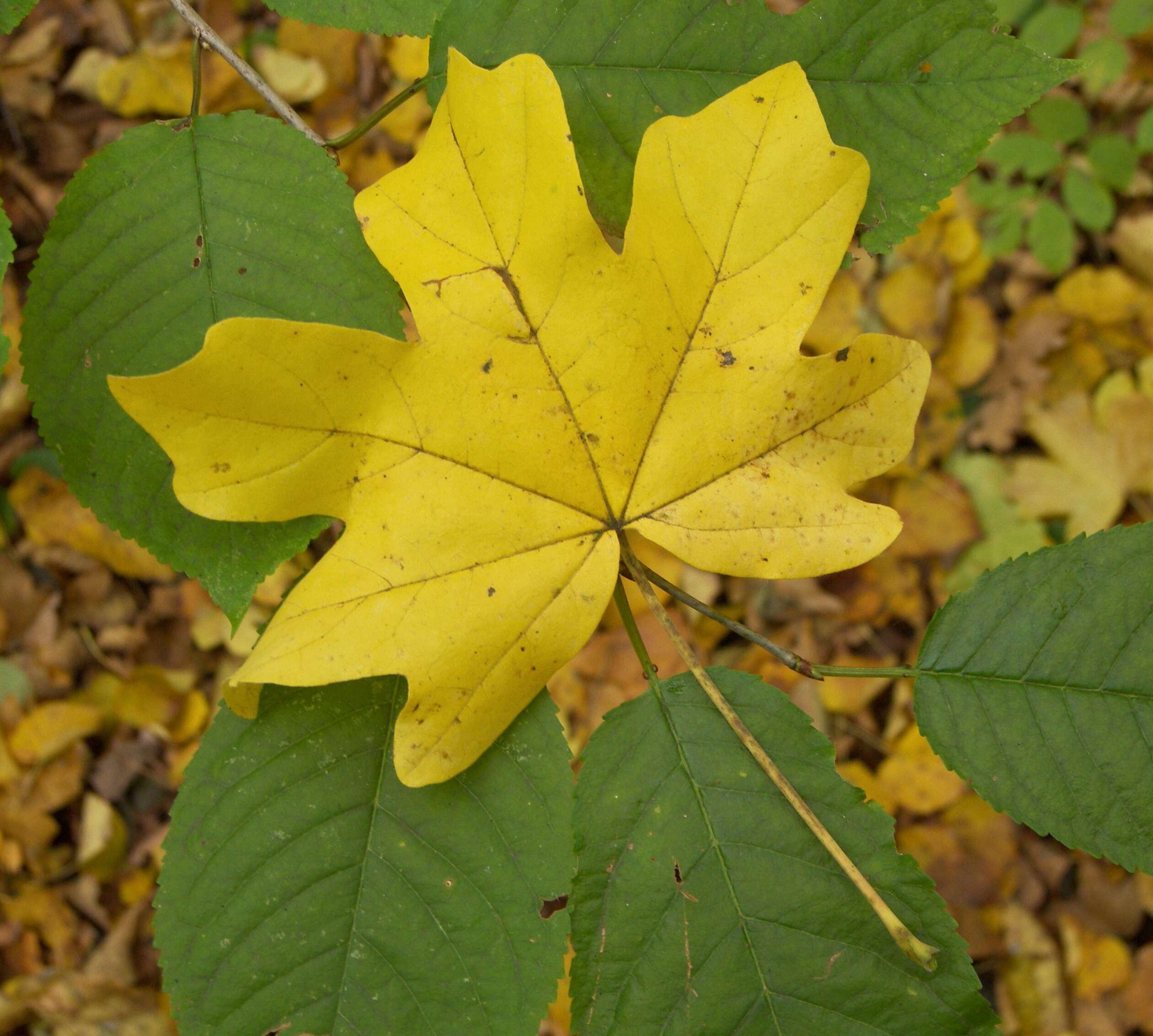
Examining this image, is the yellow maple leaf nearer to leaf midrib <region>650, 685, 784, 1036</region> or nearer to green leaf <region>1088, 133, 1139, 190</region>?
leaf midrib <region>650, 685, 784, 1036</region>

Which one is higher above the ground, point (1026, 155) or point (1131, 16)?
point (1131, 16)

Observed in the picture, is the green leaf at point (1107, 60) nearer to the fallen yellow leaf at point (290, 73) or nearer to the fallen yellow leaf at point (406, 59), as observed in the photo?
the fallen yellow leaf at point (406, 59)

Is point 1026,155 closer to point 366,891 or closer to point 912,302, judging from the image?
point 912,302

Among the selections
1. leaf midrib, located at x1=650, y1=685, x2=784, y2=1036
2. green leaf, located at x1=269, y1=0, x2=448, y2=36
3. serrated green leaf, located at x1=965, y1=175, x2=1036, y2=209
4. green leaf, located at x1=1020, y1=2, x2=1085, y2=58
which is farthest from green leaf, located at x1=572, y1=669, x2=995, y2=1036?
green leaf, located at x1=1020, y1=2, x2=1085, y2=58

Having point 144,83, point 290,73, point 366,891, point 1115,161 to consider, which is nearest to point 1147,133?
point 1115,161

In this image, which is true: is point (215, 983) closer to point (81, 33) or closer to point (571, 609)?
point (571, 609)

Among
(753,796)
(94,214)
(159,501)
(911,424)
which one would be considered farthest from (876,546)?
(94,214)
